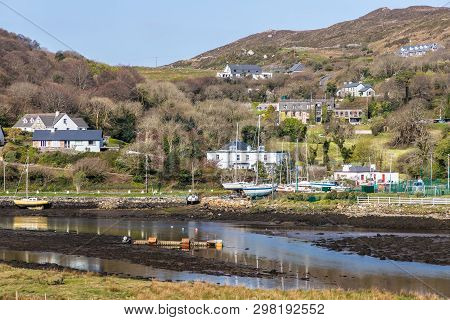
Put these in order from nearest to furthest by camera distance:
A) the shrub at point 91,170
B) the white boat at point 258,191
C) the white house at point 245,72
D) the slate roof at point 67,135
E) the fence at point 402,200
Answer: the fence at point 402,200, the white boat at point 258,191, the shrub at point 91,170, the slate roof at point 67,135, the white house at point 245,72

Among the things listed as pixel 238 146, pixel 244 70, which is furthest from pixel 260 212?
pixel 244 70

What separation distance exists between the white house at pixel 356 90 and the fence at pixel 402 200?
191ft

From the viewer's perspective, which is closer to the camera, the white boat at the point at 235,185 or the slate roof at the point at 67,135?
the white boat at the point at 235,185

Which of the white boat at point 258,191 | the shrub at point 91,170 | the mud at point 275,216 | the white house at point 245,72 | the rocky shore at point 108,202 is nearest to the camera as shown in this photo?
the mud at point 275,216

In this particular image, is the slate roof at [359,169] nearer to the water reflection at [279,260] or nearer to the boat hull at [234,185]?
the boat hull at [234,185]

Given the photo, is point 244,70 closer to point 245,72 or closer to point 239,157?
point 245,72

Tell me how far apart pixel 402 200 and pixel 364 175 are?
15634mm

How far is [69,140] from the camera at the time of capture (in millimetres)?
72625

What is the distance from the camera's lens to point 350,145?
7412 centimetres

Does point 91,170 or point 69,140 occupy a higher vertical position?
point 69,140

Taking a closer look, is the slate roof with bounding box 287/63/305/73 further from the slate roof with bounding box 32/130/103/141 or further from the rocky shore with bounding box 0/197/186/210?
the rocky shore with bounding box 0/197/186/210

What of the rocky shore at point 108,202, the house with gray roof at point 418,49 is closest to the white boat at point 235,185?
the rocky shore at point 108,202

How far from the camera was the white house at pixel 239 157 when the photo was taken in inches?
2717

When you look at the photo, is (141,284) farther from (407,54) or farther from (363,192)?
(407,54)
